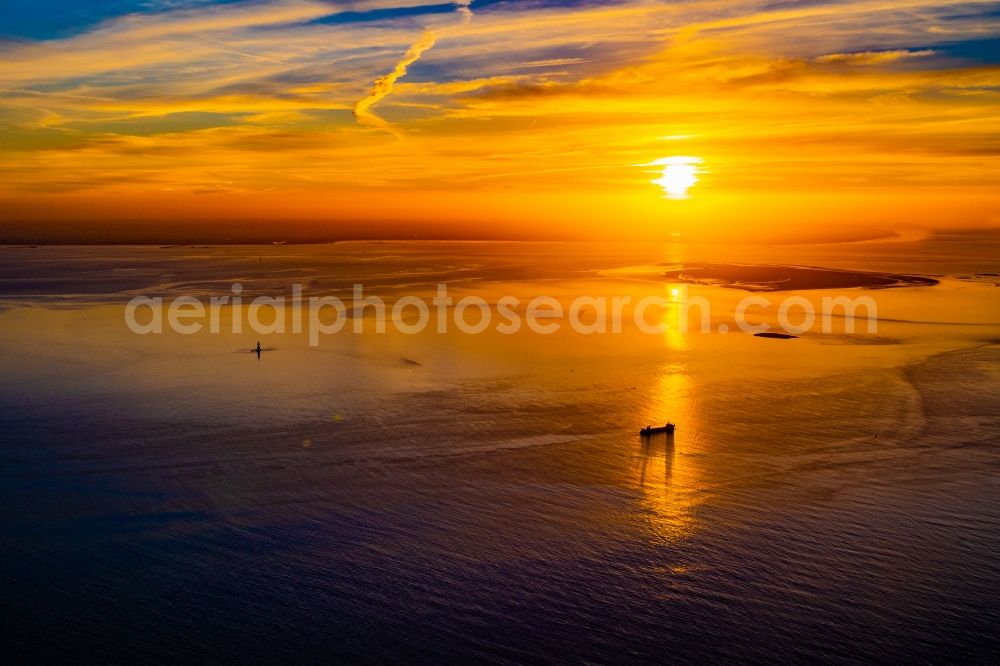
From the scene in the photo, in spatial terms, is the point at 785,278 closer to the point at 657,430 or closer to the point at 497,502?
the point at 657,430

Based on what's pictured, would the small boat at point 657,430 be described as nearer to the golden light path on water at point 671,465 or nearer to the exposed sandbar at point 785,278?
the golden light path on water at point 671,465

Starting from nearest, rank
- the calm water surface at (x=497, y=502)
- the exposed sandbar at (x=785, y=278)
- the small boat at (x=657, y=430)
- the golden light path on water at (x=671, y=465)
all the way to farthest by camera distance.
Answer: the calm water surface at (x=497, y=502) < the golden light path on water at (x=671, y=465) < the small boat at (x=657, y=430) < the exposed sandbar at (x=785, y=278)

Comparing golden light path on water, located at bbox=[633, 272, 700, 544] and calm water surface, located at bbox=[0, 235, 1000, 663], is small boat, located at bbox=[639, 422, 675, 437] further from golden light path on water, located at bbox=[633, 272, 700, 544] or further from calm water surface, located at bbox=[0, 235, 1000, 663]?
calm water surface, located at bbox=[0, 235, 1000, 663]

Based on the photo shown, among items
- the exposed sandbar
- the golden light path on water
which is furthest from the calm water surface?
the exposed sandbar

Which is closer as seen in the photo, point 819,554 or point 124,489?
point 819,554

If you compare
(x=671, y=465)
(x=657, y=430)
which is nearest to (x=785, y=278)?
(x=657, y=430)

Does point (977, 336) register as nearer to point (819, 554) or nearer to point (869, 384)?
point (869, 384)

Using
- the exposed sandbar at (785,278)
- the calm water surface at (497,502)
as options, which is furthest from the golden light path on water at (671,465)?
the exposed sandbar at (785,278)

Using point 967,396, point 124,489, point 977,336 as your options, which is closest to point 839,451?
point 967,396
